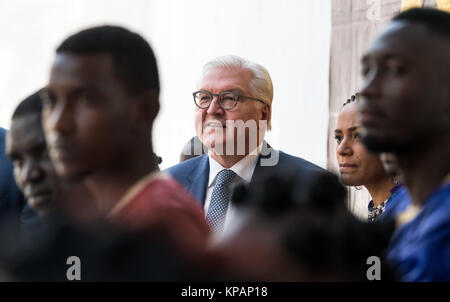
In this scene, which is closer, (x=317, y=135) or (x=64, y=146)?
(x=64, y=146)

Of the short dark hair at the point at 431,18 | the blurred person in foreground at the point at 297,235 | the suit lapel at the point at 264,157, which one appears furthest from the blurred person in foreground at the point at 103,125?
the suit lapel at the point at 264,157

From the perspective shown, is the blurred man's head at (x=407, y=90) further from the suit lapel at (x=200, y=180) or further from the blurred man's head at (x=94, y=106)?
the suit lapel at (x=200, y=180)

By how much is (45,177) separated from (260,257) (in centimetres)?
67

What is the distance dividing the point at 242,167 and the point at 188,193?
1891mm

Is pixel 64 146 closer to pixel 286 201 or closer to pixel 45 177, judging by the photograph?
pixel 45 177

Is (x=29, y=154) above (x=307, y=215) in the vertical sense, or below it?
above

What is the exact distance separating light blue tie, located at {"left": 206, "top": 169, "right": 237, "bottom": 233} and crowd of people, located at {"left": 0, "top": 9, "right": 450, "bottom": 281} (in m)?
0.82

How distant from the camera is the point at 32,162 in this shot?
1.36 metres

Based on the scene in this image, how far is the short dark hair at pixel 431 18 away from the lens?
1.12 metres

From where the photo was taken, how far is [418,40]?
1.09 meters

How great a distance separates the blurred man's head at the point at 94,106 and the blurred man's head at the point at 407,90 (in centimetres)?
39

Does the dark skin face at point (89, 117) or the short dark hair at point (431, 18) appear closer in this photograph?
the dark skin face at point (89, 117)

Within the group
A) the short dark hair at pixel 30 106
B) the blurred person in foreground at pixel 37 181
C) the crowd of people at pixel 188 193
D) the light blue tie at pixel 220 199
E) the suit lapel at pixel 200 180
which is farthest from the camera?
the suit lapel at pixel 200 180

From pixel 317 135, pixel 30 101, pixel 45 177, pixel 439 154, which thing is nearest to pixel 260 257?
pixel 439 154
